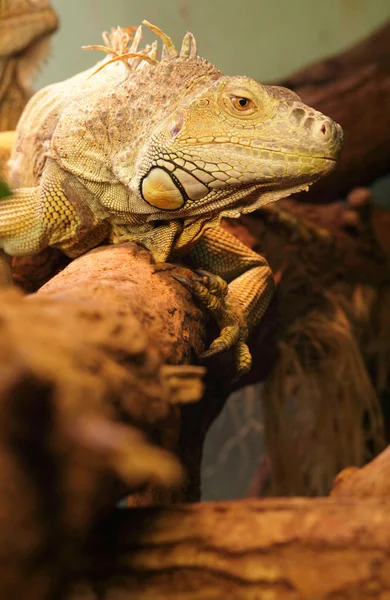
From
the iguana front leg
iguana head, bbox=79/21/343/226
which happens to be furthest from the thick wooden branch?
iguana head, bbox=79/21/343/226

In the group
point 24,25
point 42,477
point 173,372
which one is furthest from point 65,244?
point 24,25

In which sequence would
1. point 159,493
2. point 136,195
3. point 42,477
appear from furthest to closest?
point 136,195 < point 159,493 < point 42,477

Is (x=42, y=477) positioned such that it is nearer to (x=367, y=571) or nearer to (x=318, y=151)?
(x=367, y=571)

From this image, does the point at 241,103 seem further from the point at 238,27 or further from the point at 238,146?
the point at 238,27

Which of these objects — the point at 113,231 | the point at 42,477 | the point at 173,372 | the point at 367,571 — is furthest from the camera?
the point at 113,231

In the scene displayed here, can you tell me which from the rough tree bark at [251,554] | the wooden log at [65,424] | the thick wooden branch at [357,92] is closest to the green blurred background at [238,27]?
the thick wooden branch at [357,92]

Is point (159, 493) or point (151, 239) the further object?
point (151, 239)

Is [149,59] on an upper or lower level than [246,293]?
upper
